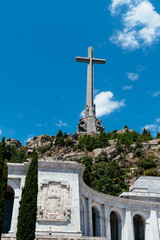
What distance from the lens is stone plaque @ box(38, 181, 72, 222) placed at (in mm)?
26156

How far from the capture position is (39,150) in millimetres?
89562

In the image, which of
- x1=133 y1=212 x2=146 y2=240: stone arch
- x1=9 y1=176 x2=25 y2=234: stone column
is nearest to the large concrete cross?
x1=133 y1=212 x2=146 y2=240: stone arch

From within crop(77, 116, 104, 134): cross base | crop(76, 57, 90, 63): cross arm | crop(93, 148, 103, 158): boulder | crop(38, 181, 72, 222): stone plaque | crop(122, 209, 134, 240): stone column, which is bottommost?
crop(122, 209, 134, 240): stone column

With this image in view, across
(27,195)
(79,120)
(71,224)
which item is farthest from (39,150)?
(27,195)

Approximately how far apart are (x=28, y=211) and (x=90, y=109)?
7818 cm

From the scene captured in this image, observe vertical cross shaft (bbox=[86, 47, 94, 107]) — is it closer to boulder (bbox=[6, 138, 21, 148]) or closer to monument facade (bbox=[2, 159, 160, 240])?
boulder (bbox=[6, 138, 21, 148])

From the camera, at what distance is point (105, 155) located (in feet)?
254

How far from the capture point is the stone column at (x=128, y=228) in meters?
32.8

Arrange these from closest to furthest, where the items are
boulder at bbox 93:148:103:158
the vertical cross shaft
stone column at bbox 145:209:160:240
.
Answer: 1. stone column at bbox 145:209:160:240
2. boulder at bbox 93:148:103:158
3. the vertical cross shaft

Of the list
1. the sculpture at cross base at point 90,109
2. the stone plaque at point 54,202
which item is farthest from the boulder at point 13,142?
the stone plaque at point 54,202

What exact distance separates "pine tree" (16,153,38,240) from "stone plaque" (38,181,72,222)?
7364mm

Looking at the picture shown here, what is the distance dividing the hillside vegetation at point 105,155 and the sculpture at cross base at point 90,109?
220 inches

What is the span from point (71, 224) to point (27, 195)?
8883 mm

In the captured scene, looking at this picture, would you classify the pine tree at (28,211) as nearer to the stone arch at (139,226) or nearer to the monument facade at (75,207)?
the monument facade at (75,207)
